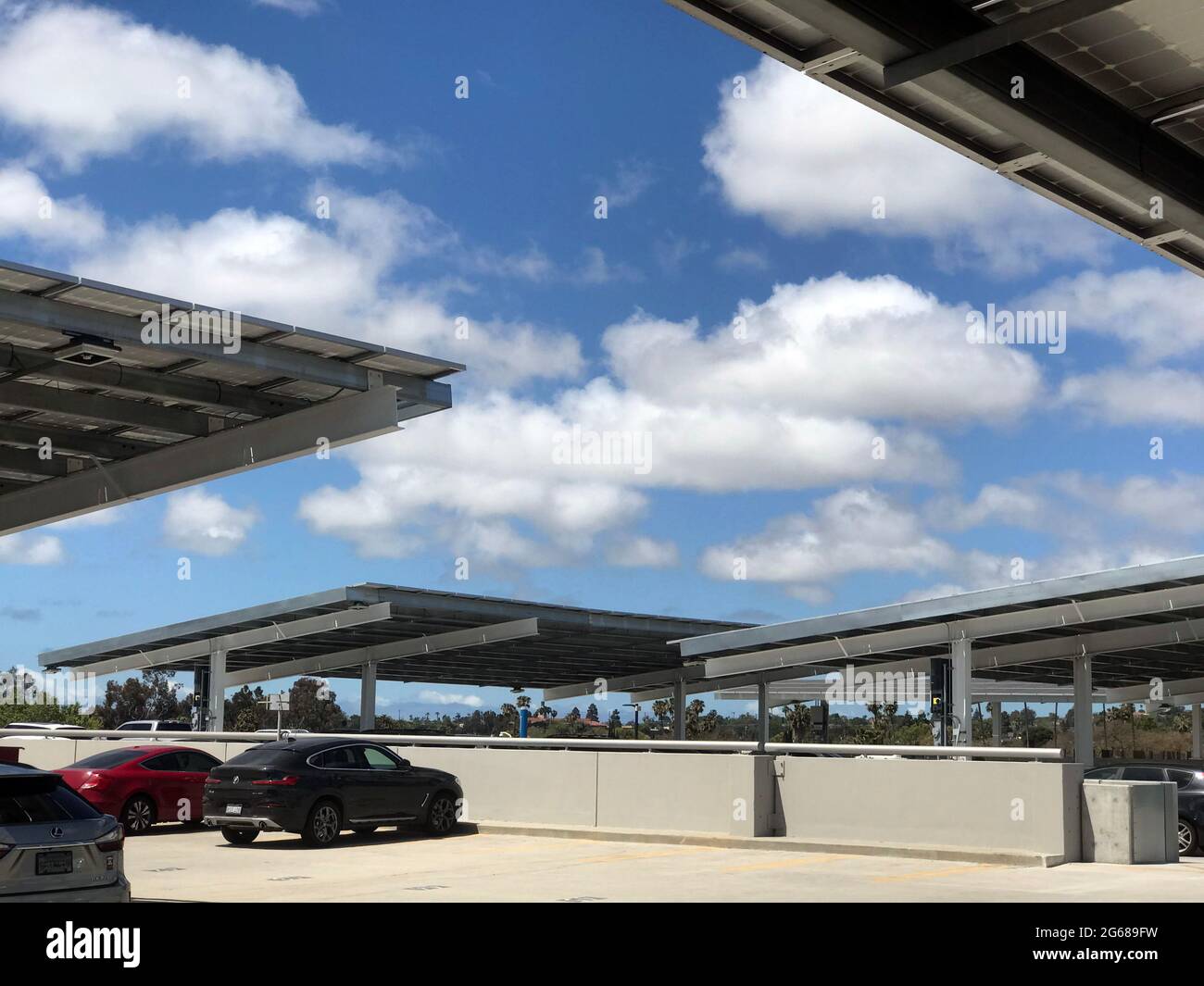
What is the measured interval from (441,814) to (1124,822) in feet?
32.7

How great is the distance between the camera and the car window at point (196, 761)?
23.2 meters

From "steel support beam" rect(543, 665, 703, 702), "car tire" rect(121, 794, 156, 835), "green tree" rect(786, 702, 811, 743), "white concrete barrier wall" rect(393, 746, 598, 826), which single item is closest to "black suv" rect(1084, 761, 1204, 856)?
"white concrete barrier wall" rect(393, 746, 598, 826)

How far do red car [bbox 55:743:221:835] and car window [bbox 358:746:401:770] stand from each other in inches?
97.7

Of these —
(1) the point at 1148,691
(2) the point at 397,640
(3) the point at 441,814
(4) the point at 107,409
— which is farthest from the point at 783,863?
(1) the point at 1148,691

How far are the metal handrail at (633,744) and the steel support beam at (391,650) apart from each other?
59.0 feet

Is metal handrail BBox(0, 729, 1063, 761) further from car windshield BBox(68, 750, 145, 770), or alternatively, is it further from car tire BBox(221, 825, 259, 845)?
car windshield BBox(68, 750, 145, 770)

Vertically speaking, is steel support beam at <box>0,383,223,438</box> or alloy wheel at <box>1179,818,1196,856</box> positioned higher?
steel support beam at <box>0,383,223,438</box>

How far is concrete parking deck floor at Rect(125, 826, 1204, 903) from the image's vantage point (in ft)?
47.0

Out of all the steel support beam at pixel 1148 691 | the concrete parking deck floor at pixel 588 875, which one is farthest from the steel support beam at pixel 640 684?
the concrete parking deck floor at pixel 588 875

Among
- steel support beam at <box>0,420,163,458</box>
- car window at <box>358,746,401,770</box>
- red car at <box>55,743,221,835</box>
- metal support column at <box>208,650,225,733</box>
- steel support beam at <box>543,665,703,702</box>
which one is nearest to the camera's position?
car window at <box>358,746,401,770</box>
